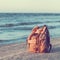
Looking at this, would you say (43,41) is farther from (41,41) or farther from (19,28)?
(19,28)

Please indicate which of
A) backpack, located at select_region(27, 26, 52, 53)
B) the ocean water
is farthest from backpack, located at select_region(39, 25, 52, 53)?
the ocean water

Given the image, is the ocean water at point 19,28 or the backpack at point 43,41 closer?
the backpack at point 43,41

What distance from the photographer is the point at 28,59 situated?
8.31m

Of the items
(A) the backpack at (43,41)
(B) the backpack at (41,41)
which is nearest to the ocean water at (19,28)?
(B) the backpack at (41,41)

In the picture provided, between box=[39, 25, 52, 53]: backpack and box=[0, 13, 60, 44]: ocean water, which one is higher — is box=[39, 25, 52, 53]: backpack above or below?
above

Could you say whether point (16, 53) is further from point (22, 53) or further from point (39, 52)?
point (39, 52)

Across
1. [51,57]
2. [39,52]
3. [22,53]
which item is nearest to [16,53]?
[22,53]

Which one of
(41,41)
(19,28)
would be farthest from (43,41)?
(19,28)

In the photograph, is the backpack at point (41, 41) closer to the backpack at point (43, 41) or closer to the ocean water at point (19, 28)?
the backpack at point (43, 41)

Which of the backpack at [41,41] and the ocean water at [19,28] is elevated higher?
the backpack at [41,41]

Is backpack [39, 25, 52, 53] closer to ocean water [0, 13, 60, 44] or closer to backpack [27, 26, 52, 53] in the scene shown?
backpack [27, 26, 52, 53]

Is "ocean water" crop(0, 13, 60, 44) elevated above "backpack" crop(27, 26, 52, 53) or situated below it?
below

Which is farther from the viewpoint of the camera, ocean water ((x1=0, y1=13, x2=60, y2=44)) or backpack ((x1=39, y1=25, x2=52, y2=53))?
ocean water ((x1=0, y1=13, x2=60, y2=44))

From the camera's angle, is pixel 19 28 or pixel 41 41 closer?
pixel 41 41
